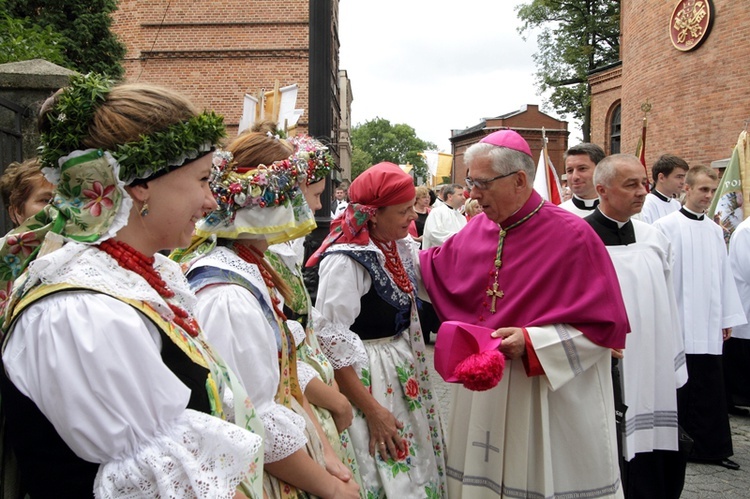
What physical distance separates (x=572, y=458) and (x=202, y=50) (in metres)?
22.0

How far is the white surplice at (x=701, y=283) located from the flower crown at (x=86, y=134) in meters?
5.06

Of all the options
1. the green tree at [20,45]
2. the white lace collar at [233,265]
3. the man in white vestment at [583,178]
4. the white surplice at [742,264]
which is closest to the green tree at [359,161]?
the green tree at [20,45]

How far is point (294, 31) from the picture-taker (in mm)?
22266

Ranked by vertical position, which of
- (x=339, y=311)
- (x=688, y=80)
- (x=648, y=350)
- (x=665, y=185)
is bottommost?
(x=648, y=350)

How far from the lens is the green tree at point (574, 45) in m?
35.9

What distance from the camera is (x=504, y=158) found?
3.10m

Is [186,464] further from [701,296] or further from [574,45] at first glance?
[574,45]

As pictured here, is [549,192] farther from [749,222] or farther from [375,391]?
[375,391]

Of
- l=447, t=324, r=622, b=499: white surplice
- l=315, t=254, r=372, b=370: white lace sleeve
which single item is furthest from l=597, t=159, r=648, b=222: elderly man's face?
l=315, t=254, r=372, b=370: white lace sleeve

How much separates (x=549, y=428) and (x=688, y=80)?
55.8 feet

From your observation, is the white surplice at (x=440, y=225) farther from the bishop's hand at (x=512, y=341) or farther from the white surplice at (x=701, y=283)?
the bishop's hand at (x=512, y=341)

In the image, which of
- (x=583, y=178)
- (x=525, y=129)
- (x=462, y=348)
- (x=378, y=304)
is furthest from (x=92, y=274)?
(x=525, y=129)

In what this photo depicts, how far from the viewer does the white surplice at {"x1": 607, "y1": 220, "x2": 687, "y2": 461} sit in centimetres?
371

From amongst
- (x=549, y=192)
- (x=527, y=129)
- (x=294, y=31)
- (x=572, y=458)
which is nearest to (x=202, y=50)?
(x=294, y=31)
